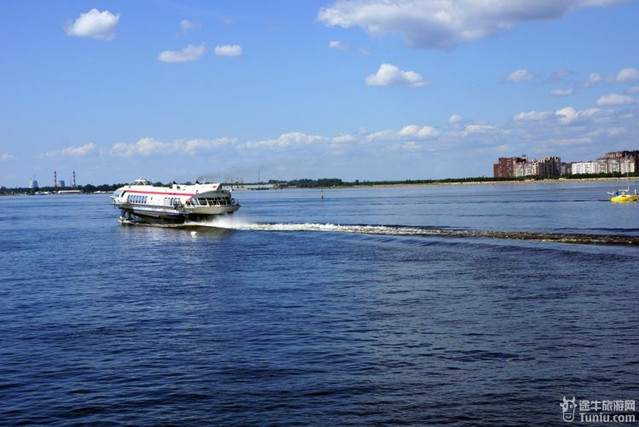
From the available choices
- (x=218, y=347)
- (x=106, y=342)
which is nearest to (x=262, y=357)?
(x=218, y=347)

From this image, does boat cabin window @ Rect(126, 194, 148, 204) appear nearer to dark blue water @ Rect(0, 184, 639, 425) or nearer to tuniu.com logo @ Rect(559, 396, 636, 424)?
dark blue water @ Rect(0, 184, 639, 425)

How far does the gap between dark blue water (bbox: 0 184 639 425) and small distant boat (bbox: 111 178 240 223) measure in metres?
37.6

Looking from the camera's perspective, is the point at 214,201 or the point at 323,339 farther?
the point at 214,201

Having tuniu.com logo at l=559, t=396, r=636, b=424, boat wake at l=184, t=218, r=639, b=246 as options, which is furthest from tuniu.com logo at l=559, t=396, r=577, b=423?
boat wake at l=184, t=218, r=639, b=246

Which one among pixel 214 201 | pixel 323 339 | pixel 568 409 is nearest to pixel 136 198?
pixel 214 201

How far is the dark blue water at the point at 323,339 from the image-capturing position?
17.5 m

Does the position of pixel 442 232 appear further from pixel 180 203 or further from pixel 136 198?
pixel 136 198

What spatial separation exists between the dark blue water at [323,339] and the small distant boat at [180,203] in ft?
123

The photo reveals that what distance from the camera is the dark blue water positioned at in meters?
17.5

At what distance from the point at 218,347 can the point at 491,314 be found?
1146 centimetres

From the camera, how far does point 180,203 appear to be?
89.4 metres

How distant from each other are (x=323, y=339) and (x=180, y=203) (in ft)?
223

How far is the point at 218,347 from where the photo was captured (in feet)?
77.9

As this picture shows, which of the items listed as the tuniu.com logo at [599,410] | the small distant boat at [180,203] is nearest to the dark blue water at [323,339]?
the tuniu.com logo at [599,410]
